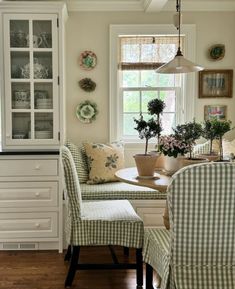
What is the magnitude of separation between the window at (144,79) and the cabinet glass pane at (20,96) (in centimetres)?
104

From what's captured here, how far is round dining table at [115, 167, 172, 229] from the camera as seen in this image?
2377mm

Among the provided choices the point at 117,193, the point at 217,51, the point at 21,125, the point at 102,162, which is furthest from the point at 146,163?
the point at 217,51

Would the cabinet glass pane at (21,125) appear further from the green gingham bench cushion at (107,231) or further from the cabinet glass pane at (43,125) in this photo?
the green gingham bench cushion at (107,231)

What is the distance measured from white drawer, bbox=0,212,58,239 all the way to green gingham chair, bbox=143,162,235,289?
1.68m

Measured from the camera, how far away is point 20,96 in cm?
351

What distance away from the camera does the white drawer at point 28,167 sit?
10.8ft

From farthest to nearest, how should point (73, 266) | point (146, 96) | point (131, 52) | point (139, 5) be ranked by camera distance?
point (146, 96)
point (131, 52)
point (139, 5)
point (73, 266)

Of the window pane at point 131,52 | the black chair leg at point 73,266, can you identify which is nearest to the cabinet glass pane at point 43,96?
the window pane at point 131,52

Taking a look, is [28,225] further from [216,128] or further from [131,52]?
[131,52]

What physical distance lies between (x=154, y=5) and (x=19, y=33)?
132 centimetres

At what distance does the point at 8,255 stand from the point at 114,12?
103 inches

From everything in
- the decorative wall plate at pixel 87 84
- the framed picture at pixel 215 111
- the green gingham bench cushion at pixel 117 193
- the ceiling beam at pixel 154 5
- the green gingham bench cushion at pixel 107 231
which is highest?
the ceiling beam at pixel 154 5

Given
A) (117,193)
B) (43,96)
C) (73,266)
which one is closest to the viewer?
(73,266)

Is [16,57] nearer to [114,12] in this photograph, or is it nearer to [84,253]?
[114,12]
